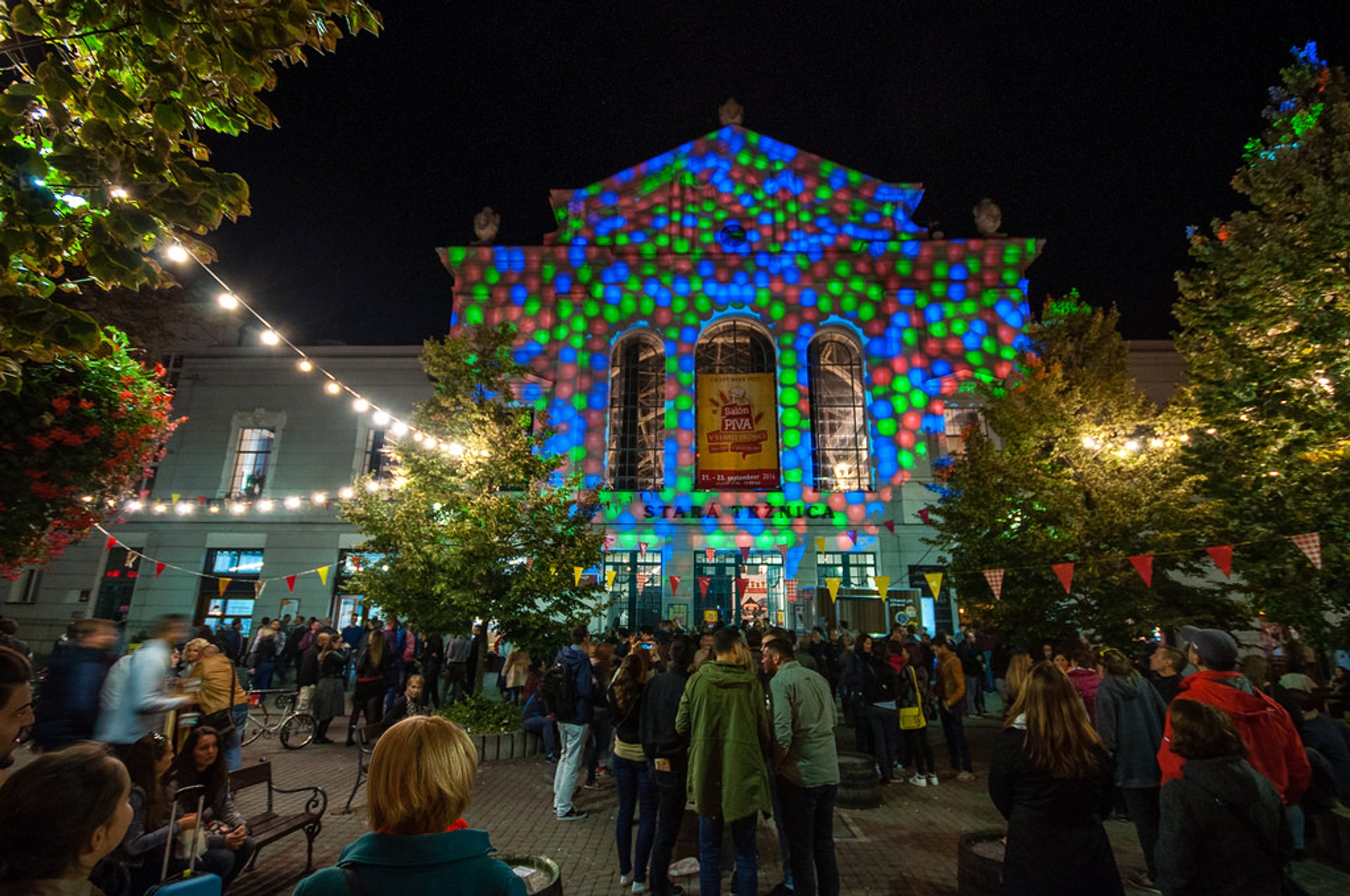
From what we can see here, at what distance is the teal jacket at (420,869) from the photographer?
1.68 meters

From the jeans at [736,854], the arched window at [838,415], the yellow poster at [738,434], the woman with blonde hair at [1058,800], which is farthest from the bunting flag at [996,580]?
the woman with blonde hair at [1058,800]

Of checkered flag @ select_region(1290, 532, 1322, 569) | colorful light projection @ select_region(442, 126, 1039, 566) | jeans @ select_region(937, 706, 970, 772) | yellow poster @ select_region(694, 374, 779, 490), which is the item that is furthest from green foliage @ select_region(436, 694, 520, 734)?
checkered flag @ select_region(1290, 532, 1322, 569)

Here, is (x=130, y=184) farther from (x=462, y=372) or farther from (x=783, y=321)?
(x=783, y=321)

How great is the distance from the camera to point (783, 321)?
2220 centimetres

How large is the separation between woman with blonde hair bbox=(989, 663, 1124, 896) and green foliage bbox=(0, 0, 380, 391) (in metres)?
4.53

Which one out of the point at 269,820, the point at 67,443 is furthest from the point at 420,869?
the point at 67,443

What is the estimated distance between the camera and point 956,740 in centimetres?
882

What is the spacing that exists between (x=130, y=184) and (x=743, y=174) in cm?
2293

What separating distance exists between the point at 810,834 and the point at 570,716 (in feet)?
10.8

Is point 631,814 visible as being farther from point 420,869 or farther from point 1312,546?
point 1312,546

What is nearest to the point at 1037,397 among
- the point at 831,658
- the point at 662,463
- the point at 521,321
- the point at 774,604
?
the point at 831,658

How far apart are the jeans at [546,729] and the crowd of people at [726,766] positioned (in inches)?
40.7

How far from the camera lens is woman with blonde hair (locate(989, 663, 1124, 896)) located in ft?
9.69

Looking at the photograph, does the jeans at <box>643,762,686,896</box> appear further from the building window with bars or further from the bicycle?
the building window with bars
